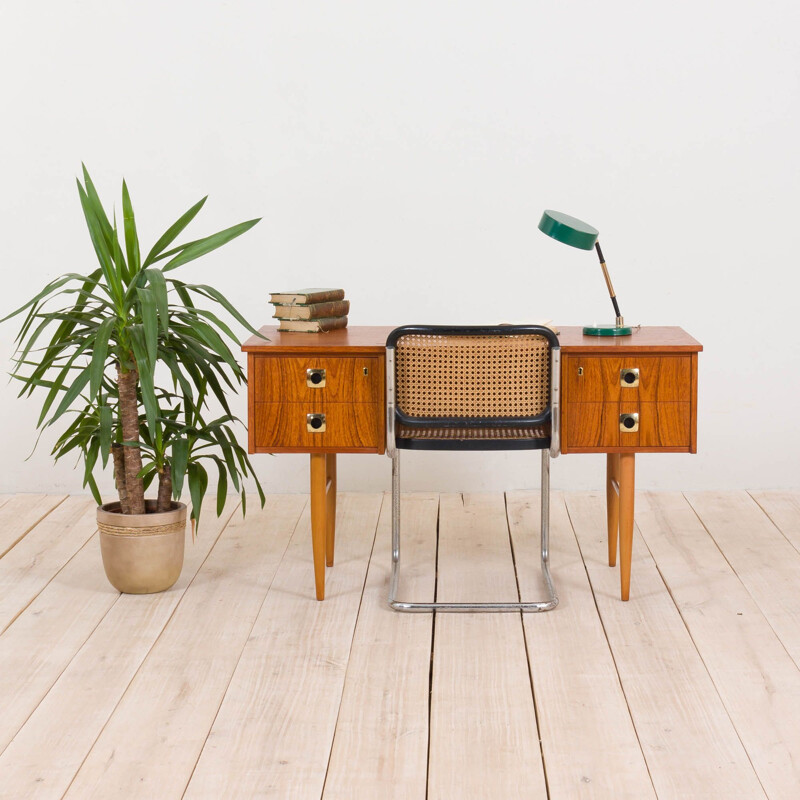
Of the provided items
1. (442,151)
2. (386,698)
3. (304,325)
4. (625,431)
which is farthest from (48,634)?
(442,151)

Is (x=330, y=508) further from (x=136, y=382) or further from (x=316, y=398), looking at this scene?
(x=136, y=382)

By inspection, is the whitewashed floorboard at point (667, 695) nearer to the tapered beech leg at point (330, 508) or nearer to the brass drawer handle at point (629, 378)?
the brass drawer handle at point (629, 378)

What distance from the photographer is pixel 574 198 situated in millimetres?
4070

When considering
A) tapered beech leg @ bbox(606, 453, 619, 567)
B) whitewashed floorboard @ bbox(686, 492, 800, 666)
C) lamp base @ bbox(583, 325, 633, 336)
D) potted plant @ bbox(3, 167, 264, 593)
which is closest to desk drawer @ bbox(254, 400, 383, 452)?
potted plant @ bbox(3, 167, 264, 593)

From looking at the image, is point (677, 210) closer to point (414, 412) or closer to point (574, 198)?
point (574, 198)

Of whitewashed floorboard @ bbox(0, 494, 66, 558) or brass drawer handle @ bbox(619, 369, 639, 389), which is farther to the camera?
whitewashed floorboard @ bbox(0, 494, 66, 558)

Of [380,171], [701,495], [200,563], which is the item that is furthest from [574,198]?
[200,563]

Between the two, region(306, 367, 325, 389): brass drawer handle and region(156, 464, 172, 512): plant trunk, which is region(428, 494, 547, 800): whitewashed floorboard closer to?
region(306, 367, 325, 389): brass drawer handle

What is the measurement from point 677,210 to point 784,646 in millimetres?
1969

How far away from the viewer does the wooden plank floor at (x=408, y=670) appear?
6.65 feet

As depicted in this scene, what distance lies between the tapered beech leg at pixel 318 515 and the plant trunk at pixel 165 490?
0.44 meters

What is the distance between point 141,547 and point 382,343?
886 mm

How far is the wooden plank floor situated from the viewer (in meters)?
2.03

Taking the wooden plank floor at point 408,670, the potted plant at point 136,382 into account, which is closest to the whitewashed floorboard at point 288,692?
the wooden plank floor at point 408,670
